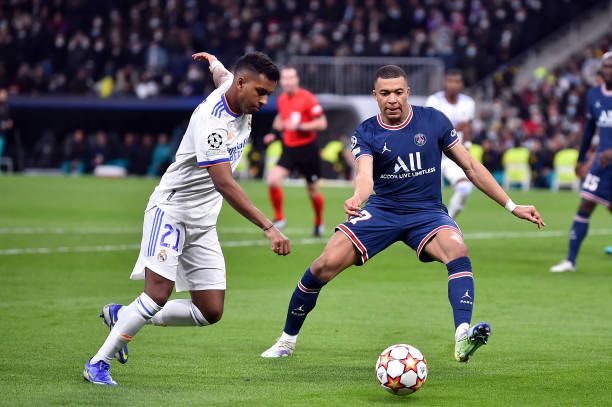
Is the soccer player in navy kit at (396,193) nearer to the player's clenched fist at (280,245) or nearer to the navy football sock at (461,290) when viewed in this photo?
the navy football sock at (461,290)

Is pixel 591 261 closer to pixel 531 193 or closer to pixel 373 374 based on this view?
pixel 373 374

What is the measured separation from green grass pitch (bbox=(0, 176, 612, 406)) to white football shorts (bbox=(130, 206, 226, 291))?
27.1 inches

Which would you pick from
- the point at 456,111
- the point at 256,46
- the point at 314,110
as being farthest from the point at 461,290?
the point at 256,46

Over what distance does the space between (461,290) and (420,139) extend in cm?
125

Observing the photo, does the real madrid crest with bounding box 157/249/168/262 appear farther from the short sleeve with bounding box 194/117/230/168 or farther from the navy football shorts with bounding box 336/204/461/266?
the navy football shorts with bounding box 336/204/461/266

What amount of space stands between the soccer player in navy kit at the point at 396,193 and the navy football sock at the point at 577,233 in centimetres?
606

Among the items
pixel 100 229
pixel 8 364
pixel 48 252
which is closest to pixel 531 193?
pixel 100 229

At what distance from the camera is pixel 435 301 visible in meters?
12.2

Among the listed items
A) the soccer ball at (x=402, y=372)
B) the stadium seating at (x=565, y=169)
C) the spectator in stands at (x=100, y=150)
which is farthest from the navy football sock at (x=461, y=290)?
the spectator in stands at (x=100, y=150)

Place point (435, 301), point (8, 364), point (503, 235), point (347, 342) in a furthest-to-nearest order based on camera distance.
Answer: point (503, 235) < point (435, 301) < point (347, 342) < point (8, 364)

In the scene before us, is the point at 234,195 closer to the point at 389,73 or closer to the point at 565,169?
the point at 389,73

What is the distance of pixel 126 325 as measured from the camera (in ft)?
25.6

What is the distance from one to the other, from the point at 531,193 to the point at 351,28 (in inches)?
495

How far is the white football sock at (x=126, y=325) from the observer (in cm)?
779
